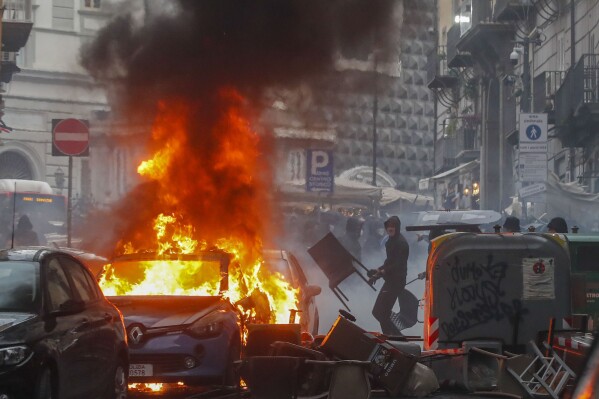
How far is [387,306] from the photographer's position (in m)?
17.3

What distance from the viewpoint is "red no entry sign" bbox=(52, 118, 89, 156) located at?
19922 mm

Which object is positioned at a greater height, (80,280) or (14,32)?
(14,32)

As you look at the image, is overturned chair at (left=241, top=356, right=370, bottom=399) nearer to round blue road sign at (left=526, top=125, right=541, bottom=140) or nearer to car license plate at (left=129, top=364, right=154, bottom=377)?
car license plate at (left=129, top=364, right=154, bottom=377)

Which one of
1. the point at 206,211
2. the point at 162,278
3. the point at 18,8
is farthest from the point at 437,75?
the point at 162,278

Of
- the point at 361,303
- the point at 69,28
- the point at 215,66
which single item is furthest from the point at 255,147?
the point at 69,28

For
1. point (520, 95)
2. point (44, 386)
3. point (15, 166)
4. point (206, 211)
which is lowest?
point (44, 386)

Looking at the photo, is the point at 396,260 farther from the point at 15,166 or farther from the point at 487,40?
the point at 15,166

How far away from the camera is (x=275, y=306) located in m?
13.5

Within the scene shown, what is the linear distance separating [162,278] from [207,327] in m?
1.67

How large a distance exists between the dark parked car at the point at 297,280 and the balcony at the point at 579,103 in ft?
62.0

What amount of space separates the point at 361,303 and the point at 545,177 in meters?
6.84

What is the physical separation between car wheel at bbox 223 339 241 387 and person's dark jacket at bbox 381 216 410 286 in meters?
6.22

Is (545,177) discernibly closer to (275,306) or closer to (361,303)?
(361,303)

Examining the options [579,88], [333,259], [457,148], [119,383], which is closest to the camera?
[119,383]
